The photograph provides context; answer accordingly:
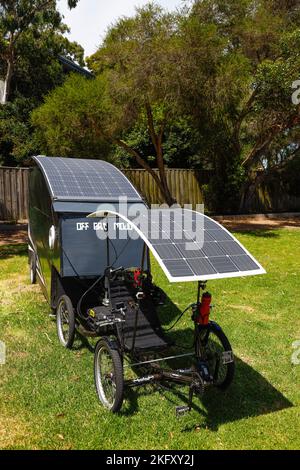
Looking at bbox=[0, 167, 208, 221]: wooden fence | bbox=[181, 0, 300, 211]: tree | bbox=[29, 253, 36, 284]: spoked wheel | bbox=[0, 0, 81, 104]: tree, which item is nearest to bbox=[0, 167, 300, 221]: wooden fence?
bbox=[0, 167, 208, 221]: wooden fence

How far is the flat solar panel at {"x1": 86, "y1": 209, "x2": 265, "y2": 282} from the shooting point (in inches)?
168

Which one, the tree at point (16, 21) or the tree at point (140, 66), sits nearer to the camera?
the tree at point (140, 66)

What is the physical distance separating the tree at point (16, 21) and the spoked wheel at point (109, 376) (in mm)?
21804

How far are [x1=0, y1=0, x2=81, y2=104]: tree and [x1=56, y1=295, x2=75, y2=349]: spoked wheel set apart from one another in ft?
66.2

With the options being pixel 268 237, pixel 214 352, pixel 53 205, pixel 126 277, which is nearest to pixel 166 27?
pixel 268 237

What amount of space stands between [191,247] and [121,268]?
178 centimetres

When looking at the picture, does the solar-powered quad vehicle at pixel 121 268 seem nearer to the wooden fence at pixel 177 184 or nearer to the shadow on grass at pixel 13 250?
the shadow on grass at pixel 13 250

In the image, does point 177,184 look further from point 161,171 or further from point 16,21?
point 16,21

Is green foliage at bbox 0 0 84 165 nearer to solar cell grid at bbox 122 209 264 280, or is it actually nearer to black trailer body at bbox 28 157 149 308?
black trailer body at bbox 28 157 149 308

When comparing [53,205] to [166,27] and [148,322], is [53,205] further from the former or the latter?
[166,27]

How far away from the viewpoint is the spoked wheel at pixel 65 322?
613cm

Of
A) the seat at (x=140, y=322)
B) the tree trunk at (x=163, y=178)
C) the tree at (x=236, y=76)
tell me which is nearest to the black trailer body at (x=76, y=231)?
the seat at (x=140, y=322)

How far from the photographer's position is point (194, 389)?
4559mm
